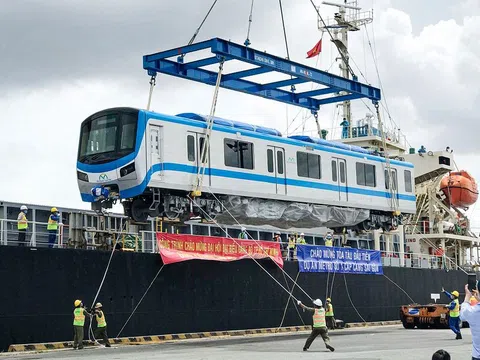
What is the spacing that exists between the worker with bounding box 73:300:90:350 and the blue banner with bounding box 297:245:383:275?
11.3 meters

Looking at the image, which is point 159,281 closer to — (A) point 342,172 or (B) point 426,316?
(A) point 342,172

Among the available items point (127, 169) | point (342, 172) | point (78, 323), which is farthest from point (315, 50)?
point (78, 323)

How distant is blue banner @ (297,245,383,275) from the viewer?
3091cm

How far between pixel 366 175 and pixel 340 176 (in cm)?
198

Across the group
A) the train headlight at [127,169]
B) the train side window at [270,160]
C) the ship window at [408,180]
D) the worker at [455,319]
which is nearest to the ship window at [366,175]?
the ship window at [408,180]

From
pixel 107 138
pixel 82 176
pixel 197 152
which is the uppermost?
pixel 107 138

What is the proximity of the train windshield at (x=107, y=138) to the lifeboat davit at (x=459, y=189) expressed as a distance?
78.8 ft

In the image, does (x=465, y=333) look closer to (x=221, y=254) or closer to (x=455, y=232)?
(x=221, y=254)

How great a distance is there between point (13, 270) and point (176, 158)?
614cm

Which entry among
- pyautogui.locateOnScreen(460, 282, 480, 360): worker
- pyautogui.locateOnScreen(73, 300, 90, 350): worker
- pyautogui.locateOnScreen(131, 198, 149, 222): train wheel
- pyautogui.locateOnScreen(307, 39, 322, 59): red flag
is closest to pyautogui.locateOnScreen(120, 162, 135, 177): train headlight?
pyautogui.locateOnScreen(131, 198, 149, 222): train wheel

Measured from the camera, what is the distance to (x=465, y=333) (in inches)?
1081

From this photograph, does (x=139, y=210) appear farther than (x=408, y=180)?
No

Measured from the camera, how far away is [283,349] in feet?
68.0

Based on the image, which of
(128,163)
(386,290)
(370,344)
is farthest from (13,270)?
(386,290)
